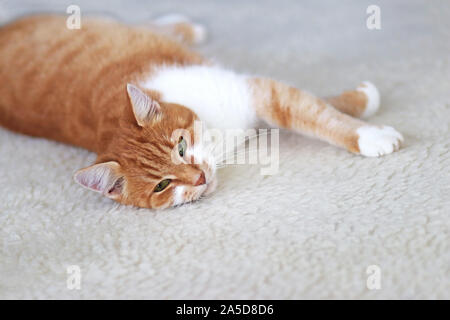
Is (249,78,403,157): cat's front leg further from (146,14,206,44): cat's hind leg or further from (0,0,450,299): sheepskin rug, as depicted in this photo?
(146,14,206,44): cat's hind leg

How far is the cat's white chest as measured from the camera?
1.59 m

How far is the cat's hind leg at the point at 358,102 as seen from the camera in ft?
5.49

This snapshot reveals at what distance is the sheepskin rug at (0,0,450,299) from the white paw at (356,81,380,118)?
0.10ft

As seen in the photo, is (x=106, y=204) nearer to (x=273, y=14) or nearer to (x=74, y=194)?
(x=74, y=194)

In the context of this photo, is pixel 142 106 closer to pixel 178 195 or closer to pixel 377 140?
pixel 178 195

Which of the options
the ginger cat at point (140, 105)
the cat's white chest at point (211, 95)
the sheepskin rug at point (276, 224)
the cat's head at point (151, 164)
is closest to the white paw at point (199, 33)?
the ginger cat at point (140, 105)

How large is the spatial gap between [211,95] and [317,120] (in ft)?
1.11

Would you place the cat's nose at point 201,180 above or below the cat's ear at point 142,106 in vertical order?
below

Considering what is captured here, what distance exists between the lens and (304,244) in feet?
3.84

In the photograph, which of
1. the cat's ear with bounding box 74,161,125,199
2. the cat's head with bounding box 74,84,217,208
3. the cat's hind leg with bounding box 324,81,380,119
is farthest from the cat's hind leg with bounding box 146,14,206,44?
the cat's ear with bounding box 74,161,125,199

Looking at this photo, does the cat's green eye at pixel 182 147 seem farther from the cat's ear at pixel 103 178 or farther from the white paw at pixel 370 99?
the white paw at pixel 370 99

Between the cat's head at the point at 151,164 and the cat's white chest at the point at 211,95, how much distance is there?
16 centimetres

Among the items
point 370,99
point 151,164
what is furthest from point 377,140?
point 151,164

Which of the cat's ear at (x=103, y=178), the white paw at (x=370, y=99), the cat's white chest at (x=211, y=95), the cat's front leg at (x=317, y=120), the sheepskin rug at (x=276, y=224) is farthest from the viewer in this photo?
the white paw at (x=370, y=99)
